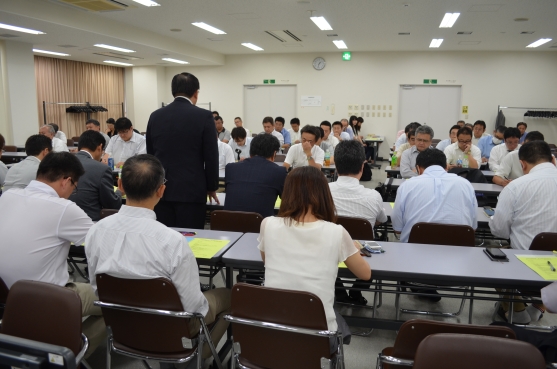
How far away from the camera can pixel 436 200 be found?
10.2ft

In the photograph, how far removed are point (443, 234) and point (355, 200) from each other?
0.63m

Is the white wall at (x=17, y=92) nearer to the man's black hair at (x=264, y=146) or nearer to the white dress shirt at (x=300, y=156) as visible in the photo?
the white dress shirt at (x=300, y=156)

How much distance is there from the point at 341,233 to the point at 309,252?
0.52ft

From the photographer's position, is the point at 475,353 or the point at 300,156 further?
the point at 300,156

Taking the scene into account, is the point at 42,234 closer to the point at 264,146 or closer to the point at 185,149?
the point at 185,149

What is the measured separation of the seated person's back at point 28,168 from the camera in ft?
13.3

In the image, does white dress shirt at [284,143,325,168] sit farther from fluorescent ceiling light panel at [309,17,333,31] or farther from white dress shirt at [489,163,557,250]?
white dress shirt at [489,163,557,250]

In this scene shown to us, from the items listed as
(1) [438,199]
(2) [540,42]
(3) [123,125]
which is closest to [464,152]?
(1) [438,199]

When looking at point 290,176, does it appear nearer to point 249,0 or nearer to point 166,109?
point 166,109

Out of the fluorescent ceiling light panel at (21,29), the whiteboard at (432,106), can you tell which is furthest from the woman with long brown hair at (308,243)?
the whiteboard at (432,106)

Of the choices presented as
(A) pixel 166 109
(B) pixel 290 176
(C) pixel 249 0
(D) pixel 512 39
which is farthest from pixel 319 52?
(B) pixel 290 176

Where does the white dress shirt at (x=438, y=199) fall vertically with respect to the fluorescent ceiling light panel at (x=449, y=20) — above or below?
below

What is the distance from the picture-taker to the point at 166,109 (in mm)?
3164

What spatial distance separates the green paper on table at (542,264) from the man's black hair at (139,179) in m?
1.93
